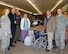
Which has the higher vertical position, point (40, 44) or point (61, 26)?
point (61, 26)

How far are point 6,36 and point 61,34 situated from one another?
2051mm

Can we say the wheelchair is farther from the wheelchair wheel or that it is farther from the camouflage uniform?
the camouflage uniform

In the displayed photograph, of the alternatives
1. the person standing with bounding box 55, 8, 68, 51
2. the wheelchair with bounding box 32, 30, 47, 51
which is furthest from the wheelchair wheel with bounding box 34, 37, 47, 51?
the person standing with bounding box 55, 8, 68, 51

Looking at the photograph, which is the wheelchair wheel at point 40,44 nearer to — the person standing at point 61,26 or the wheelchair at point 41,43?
the wheelchair at point 41,43

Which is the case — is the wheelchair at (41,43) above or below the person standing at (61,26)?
below

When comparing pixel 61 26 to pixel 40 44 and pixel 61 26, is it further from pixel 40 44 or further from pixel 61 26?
pixel 40 44

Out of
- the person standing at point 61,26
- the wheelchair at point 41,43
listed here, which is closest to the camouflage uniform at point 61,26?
the person standing at point 61,26

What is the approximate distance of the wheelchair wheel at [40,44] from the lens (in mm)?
7505

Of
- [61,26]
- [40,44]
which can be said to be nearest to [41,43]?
[40,44]

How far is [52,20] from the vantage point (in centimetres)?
697

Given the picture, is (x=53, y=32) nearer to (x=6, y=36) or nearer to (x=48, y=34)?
(x=48, y=34)

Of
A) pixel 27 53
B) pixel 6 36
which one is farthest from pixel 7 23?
pixel 27 53

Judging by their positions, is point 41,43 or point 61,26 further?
point 41,43

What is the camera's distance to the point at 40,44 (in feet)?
24.6
